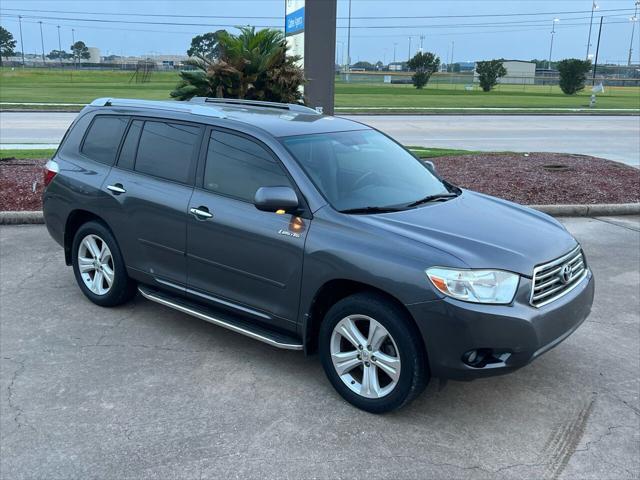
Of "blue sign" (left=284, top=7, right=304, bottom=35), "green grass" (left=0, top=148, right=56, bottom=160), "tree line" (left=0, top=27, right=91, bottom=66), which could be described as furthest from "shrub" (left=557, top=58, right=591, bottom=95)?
"tree line" (left=0, top=27, right=91, bottom=66)

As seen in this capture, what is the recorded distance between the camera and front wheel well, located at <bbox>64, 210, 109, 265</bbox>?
570 centimetres

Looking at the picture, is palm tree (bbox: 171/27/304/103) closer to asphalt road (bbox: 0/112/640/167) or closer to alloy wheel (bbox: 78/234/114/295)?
alloy wheel (bbox: 78/234/114/295)

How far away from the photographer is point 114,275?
543 cm

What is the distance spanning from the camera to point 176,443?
358cm

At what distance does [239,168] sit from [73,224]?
7.02 ft

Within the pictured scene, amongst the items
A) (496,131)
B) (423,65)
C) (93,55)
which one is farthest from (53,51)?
(496,131)

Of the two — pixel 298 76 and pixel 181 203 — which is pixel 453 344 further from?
pixel 298 76

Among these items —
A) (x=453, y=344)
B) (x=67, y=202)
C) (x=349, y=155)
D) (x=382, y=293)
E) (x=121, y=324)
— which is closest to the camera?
(x=453, y=344)

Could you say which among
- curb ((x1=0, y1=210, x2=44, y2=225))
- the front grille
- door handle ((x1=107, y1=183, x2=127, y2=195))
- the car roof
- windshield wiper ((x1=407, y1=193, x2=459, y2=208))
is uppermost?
the car roof

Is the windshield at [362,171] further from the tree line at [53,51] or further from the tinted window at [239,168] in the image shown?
the tree line at [53,51]

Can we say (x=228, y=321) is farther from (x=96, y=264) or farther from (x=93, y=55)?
(x=93, y=55)

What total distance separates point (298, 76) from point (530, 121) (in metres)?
20.0

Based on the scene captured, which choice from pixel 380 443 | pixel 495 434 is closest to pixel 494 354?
pixel 495 434

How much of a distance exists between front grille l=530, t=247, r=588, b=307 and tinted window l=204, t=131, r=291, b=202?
5.66ft
